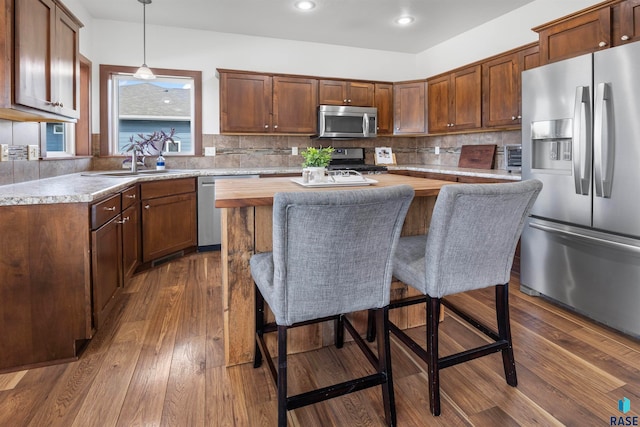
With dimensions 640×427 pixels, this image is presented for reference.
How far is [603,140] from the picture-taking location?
7.19 feet

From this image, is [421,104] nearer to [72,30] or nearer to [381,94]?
[381,94]

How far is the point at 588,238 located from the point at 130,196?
3.24 m

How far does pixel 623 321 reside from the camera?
216cm

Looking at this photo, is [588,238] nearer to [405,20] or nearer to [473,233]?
[473,233]

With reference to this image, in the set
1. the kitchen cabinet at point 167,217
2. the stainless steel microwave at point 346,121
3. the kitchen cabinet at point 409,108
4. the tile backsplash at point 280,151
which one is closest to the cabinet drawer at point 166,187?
the kitchen cabinet at point 167,217

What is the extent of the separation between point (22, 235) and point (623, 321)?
323 centimetres

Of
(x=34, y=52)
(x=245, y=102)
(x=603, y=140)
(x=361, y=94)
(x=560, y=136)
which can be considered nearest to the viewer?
(x=34, y=52)

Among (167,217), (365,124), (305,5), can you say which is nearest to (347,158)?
(365,124)

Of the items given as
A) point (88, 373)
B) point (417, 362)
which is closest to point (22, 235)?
point (88, 373)

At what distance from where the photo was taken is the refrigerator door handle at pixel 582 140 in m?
2.27

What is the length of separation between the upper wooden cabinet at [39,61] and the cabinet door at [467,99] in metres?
3.61

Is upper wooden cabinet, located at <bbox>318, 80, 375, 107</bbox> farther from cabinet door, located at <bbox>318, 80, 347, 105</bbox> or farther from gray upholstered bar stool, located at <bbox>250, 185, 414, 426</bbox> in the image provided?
gray upholstered bar stool, located at <bbox>250, 185, 414, 426</bbox>

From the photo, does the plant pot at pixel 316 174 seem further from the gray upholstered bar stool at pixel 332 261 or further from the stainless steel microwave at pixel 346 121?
the stainless steel microwave at pixel 346 121

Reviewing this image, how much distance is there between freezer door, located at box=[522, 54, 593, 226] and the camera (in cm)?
230
